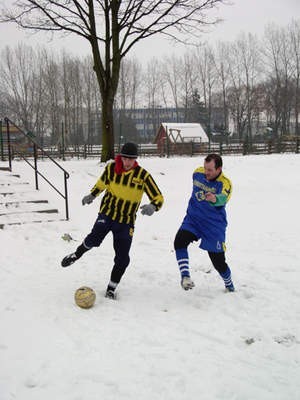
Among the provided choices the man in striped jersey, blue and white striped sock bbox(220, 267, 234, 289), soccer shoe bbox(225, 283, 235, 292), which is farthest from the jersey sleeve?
soccer shoe bbox(225, 283, 235, 292)

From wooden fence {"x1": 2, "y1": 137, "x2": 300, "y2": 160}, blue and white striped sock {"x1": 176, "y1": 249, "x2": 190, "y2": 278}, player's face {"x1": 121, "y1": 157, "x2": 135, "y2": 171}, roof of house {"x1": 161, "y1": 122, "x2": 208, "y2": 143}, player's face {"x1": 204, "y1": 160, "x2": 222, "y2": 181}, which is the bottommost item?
blue and white striped sock {"x1": 176, "y1": 249, "x2": 190, "y2": 278}

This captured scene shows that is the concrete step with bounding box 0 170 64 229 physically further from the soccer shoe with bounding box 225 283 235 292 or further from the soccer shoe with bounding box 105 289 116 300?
the soccer shoe with bounding box 225 283 235 292

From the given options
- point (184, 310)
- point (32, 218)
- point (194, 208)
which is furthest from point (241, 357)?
point (32, 218)

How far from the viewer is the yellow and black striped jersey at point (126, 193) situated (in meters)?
4.34

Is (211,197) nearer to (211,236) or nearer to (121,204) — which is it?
(211,236)

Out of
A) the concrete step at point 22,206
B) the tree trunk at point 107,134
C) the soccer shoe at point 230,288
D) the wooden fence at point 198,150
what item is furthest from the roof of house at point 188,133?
the soccer shoe at point 230,288

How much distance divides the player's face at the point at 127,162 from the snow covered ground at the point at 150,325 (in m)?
1.58

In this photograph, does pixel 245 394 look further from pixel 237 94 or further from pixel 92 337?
pixel 237 94

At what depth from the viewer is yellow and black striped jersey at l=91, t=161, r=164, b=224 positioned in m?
4.34

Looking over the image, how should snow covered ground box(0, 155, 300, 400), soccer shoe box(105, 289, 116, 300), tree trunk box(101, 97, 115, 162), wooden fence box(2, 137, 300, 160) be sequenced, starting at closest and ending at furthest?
snow covered ground box(0, 155, 300, 400), soccer shoe box(105, 289, 116, 300), tree trunk box(101, 97, 115, 162), wooden fence box(2, 137, 300, 160)

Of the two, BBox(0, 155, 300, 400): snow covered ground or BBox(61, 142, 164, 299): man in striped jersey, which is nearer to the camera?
BBox(0, 155, 300, 400): snow covered ground

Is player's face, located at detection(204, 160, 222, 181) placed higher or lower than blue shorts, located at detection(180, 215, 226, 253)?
higher

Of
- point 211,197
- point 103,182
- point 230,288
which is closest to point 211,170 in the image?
point 211,197

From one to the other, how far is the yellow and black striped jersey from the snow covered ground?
104cm
